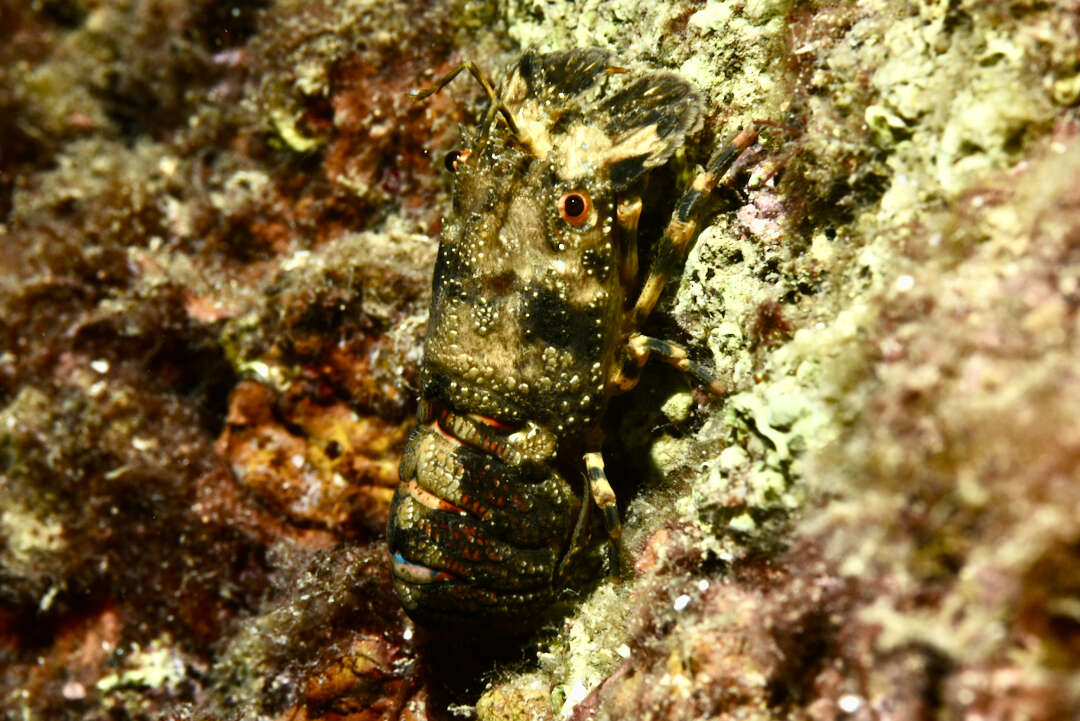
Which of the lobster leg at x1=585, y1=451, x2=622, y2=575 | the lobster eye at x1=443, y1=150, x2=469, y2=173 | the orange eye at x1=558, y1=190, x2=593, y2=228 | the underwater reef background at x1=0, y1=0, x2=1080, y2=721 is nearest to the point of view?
the underwater reef background at x1=0, y1=0, x2=1080, y2=721

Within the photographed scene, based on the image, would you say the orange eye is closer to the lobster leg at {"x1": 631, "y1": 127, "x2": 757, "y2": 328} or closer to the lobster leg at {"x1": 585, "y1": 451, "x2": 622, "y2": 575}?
the lobster leg at {"x1": 631, "y1": 127, "x2": 757, "y2": 328}

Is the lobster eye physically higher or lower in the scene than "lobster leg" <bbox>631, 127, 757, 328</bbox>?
higher

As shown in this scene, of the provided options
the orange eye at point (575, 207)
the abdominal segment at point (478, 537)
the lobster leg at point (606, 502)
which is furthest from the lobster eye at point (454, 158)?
the lobster leg at point (606, 502)

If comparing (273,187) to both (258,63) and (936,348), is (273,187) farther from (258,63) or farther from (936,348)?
(936,348)

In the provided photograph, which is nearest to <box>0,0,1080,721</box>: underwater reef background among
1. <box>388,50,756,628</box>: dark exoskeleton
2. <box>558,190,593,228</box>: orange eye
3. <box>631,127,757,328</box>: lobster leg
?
<box>631,127,757,328</box>: lobster leg

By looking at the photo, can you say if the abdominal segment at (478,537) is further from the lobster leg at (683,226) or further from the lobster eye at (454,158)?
the lobster eye at (454,158)

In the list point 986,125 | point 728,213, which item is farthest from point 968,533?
point 728,213

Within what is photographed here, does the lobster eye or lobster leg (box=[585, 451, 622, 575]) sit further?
the lobster eye
